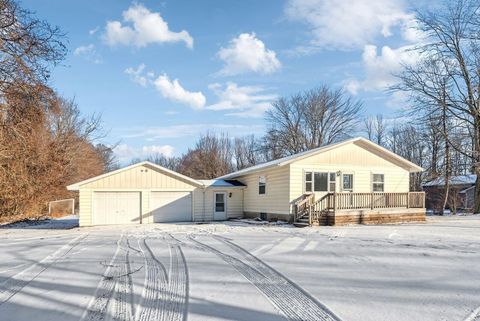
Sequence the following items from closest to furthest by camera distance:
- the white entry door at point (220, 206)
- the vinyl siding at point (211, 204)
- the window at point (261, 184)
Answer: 1. the window at point (261, 184)
2. the vinyl siding at point (211, 204)
3. the white entry door at point (220, 206)

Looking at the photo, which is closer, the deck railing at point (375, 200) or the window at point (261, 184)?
the deck railing at point (375, 200)

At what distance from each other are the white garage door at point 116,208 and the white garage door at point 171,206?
2.87 ft

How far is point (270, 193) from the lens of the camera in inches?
741

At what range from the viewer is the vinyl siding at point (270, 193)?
1734cm

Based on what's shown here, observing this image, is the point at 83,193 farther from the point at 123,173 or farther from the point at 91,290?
the point at 91,290

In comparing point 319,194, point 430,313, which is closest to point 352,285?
point 430,313

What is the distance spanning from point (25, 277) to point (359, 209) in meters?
13.2

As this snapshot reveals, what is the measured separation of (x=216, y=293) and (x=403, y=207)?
14367mm

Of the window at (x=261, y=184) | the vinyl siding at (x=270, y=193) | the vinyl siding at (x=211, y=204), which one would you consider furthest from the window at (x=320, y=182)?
the vinyl siding at (x=211, y=204)

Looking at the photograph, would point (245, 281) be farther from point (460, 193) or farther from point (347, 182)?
point (460, 193)

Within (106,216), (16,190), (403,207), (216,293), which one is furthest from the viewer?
(16,190)

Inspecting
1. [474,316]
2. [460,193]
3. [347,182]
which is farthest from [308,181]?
[460,193]

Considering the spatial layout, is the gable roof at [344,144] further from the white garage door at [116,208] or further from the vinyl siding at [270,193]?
the white garage door at [116,208]

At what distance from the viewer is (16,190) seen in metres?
20.3
